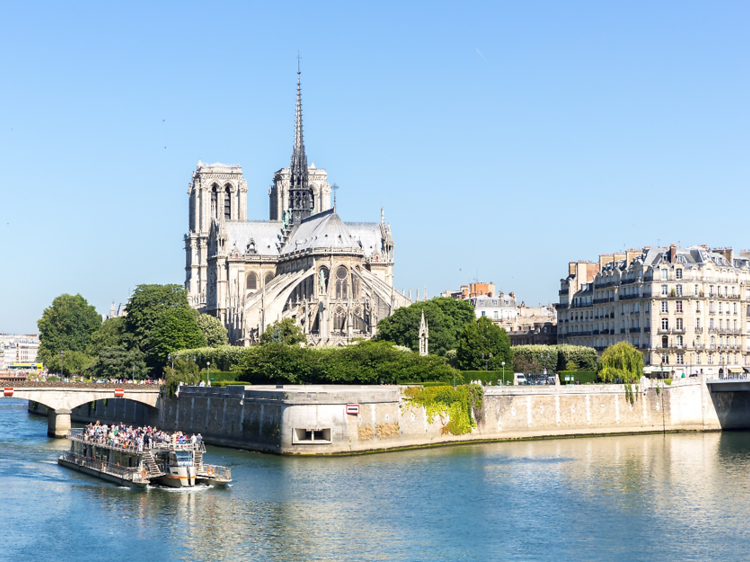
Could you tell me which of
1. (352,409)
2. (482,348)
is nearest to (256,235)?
(482,348)

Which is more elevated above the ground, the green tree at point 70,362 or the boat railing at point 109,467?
the green tree at point 70,362

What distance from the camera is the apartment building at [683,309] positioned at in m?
95.9

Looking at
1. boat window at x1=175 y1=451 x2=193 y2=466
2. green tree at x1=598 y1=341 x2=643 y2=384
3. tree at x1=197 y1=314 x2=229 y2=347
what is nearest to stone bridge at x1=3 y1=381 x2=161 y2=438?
boat window at x1=175 y1=451 x2=193 y2=466

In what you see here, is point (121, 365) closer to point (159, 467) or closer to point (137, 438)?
point (137, 438)

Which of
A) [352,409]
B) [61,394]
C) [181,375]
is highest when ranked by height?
[181,375]

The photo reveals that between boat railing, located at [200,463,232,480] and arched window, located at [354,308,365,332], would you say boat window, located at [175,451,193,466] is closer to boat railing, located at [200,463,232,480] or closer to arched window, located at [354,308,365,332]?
boat railing, located at [200,463,232,480]

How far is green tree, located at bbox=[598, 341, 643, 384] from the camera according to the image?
8312cm

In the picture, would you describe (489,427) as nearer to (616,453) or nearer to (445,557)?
(616,453)

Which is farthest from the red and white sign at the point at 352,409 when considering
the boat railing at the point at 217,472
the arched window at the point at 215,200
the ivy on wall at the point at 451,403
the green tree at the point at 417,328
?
the arched window at the point at 215,200

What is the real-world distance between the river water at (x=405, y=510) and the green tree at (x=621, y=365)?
14160 millimetres

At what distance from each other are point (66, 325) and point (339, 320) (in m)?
35.1

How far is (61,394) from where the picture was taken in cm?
8106

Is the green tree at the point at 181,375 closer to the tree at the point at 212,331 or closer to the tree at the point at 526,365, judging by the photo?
the tree at the point at 526,365

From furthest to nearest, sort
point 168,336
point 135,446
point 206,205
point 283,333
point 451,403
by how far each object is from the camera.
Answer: point 206,205
point 283,333
point 168,336
point 451,403
point 135,446
